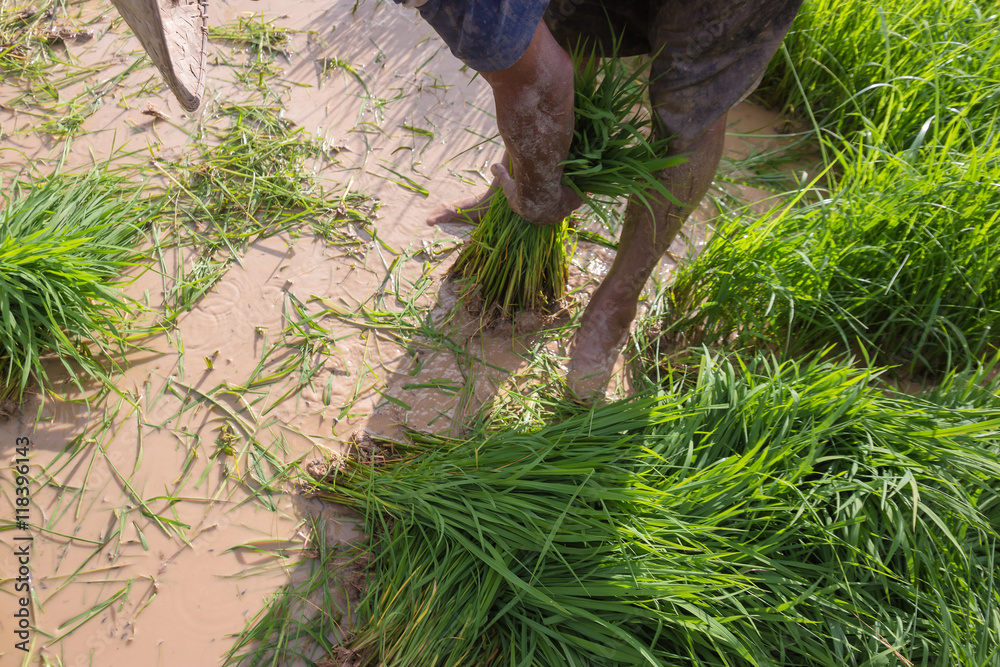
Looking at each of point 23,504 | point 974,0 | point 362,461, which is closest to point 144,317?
point 23,504

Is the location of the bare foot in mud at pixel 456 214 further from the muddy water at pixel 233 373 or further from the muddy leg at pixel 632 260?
the muddy leg at pixel 632 260

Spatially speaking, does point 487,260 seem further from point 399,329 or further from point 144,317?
point 144,317

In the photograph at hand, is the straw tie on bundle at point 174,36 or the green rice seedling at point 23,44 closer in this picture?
the straw tie on bundle at point 174,36

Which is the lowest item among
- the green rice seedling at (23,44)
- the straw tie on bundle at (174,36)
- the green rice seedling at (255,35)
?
the straw tie on bundle at (174,36)

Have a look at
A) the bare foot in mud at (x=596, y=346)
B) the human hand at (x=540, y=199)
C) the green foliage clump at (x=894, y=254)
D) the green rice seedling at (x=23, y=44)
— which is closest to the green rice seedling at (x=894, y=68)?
the green foliage clump at (x=894, y=254)

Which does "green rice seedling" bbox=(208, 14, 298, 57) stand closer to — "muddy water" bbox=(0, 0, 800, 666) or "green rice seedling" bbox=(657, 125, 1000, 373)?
"muddy water" bbox=(0, 0, 800, 666)

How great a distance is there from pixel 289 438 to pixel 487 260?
0.97m

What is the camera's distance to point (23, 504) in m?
1.82

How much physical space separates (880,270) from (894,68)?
1.18m

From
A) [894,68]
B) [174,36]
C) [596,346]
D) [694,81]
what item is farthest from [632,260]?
[894,68]

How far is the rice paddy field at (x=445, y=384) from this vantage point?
153 centimetres

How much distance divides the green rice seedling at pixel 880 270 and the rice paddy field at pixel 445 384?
15 millimetres

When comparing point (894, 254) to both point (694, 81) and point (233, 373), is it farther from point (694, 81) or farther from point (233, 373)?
point (233, 373)

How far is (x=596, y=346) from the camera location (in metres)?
2.18
